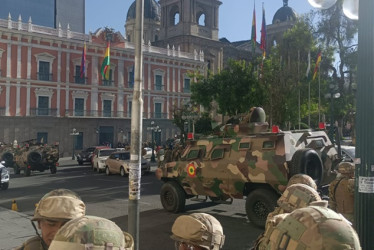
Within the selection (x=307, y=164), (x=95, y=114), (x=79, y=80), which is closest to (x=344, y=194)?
(x=307, y=164)

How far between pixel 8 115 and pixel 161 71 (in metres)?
18.9

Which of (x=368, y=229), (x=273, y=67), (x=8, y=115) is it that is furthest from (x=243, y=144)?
(x=8, y=115)

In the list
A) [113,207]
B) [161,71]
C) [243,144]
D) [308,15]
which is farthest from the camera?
[161,71]

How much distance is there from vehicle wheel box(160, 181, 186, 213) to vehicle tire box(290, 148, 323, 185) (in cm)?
352

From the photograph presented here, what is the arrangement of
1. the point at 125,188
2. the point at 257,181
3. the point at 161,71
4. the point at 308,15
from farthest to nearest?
the point at 161,71 → the point at 308,15 → the point at 125,188 → the point at 257,181

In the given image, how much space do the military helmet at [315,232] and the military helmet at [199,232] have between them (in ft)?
2.78

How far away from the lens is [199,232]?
3.07 meters

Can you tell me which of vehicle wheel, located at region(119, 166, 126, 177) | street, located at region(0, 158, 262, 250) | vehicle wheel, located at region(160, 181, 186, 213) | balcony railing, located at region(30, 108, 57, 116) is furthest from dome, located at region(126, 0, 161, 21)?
vehicle wheel, located at region(160, 181, 186, 213)

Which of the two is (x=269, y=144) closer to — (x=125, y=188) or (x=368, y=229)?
(x=368, y=229)

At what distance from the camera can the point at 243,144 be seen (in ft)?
35.3

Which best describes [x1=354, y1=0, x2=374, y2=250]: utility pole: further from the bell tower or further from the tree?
the bell tower

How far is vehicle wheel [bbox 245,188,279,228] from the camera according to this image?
31.6 ft

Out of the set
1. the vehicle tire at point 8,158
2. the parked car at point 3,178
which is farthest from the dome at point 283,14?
the parked car at point 3,178

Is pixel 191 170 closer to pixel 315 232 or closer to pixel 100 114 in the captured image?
pixel 315 232
